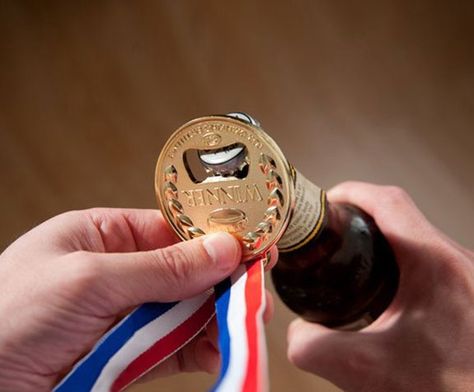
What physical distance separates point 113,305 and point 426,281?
0.88 feet

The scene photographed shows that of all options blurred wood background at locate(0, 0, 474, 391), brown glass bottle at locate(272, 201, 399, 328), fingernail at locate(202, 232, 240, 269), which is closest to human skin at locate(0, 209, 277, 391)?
fingernail at locate(202, 232, 240, 269)

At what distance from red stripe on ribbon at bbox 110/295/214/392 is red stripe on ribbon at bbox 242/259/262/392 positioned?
0.15 feet

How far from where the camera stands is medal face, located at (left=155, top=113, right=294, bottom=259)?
1.34 ft

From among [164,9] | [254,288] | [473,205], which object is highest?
[164,9]

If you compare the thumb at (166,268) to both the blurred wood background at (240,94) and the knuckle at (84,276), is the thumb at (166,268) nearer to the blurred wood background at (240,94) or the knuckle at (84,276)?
the knuckle at (84,276)

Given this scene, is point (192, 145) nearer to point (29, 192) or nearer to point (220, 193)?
point (220, 193)

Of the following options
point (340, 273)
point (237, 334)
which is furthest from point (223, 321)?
point (340, 273)

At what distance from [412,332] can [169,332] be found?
0.21m

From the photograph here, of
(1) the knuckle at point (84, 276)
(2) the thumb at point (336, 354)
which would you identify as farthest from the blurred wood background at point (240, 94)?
(1) the knuckle at point (84, 276)

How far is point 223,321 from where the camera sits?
0.41 m

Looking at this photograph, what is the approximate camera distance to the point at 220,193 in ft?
1.41

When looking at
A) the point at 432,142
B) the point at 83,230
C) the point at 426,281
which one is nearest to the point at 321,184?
the point at 432,142

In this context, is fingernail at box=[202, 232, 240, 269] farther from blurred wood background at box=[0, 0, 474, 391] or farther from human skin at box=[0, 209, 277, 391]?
blurred wood background at box=[0, 0, 474, 391]

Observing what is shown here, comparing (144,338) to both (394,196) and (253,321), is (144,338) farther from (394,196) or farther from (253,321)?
(394,196)
